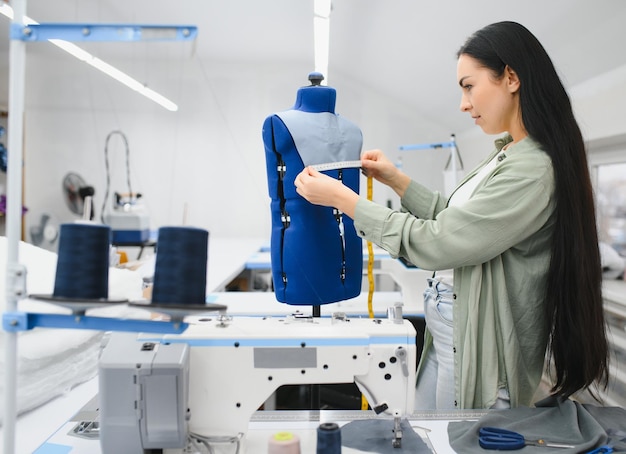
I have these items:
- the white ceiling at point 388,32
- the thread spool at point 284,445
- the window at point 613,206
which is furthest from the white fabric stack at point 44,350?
the window at point 613,206

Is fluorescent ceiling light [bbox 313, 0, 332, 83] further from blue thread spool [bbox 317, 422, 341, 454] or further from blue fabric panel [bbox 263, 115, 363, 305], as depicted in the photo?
blue thread spool [bbox 317, 422, 341, 454]

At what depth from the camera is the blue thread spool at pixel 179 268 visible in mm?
831

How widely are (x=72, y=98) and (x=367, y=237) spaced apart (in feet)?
20.7

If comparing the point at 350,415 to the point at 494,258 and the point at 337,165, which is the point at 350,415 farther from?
the point at 337,165

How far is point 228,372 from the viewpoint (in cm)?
103

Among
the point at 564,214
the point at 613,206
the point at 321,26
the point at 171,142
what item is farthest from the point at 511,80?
the point at 171,142

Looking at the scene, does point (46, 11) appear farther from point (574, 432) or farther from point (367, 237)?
point (574, 432)

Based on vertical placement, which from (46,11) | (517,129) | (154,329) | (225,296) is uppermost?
(46,11)

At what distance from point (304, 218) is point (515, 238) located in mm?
645

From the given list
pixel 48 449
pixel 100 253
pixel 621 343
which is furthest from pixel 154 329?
pixel 621 343

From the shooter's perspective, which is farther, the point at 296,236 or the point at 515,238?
the point at 296,236

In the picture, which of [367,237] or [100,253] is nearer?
[100,253]

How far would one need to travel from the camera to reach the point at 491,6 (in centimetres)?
288

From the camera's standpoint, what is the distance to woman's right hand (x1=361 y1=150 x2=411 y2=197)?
4.94 feet
